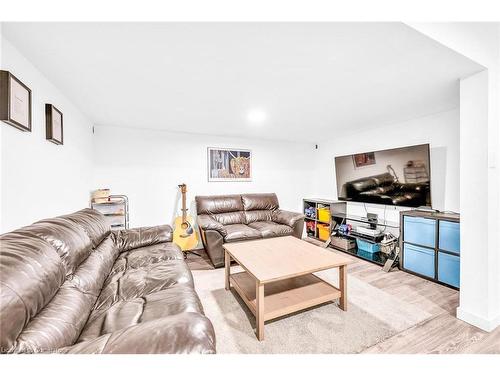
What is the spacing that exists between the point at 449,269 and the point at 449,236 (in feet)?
1.20

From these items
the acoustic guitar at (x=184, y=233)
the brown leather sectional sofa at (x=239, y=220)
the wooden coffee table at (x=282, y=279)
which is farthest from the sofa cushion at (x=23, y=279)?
the acoustic guitar at (x=184, y=233)

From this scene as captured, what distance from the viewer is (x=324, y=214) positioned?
406 centimetres

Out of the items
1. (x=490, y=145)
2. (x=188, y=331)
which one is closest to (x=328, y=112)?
(x=490, y=145)

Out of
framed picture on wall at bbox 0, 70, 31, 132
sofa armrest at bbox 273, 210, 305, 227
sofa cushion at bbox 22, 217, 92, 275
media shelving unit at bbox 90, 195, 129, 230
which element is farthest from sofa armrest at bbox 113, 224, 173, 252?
sofa armrest at bbox 273, 210, 305, 227

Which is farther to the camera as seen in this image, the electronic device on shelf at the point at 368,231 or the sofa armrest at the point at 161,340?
the electronic device on shelf at the point at 368,231

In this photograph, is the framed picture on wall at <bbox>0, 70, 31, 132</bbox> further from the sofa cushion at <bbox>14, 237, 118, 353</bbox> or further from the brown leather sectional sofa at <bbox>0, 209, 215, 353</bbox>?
the sofa cushion at <bbox>14, 237, 118, 353</bbox>

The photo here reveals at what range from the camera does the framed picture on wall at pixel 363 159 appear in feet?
11.2

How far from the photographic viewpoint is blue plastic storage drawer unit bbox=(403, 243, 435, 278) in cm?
250

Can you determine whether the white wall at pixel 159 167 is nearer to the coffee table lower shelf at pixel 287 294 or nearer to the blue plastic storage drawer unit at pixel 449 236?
the coffee table lower shelf at pixel 287 294

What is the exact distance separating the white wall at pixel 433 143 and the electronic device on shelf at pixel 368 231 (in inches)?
13.5

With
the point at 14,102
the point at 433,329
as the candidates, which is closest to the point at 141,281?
the point at 14,102

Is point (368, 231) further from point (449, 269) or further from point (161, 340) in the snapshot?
point (161, 340)

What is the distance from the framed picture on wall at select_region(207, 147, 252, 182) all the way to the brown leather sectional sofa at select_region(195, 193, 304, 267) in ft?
1.33
